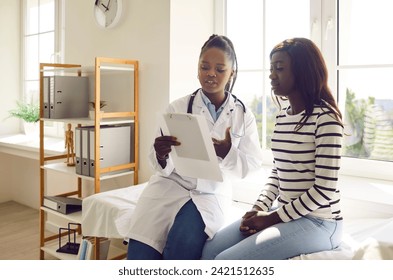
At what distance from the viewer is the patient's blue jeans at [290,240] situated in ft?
3.90

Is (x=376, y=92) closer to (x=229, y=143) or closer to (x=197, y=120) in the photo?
(x=229, y=143)

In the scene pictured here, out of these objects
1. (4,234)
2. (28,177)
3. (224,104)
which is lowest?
(4,234)

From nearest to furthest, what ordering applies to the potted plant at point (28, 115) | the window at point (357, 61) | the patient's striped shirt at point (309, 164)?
1. the patient's striped shirt at point (309, 164)
2. the window at point (357, 61)
3. the potted plant at point (28, 115)

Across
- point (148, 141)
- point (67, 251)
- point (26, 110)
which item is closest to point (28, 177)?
point (26, 110)

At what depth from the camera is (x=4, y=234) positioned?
2873mm

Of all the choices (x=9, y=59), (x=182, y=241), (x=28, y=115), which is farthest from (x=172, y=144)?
(x=9, y=59)

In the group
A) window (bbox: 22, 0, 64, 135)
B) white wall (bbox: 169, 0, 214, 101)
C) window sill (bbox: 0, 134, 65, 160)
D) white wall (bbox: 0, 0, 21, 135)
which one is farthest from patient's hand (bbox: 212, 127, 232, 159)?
white wall (bbox: 0, 0, 21, 135)

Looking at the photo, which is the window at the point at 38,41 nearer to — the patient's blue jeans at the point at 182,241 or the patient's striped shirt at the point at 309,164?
the patient's blue jeans at the point at 182,241

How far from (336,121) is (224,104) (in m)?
0.52

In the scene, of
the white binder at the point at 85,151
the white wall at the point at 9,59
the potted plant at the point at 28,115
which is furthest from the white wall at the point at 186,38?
the white wall at the point at 9,59

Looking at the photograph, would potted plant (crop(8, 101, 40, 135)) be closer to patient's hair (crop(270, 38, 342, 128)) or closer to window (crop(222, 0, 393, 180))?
window (crop(222, 0, 393, 180))

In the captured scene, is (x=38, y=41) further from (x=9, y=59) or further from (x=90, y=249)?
(x=90, y=249)

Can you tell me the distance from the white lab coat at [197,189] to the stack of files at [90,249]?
728mm

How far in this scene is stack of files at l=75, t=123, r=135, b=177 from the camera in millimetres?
2182
